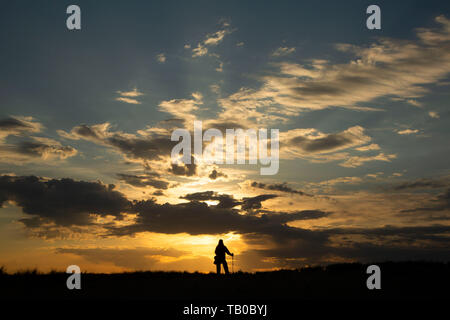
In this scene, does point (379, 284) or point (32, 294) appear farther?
point (379, 284)

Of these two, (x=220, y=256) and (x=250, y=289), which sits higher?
(x=220, y=256)

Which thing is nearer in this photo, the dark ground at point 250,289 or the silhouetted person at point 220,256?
the dark ground at point 250,289

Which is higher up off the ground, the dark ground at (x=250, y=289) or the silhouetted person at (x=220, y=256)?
the silhouetted person at (x=220, y=256)

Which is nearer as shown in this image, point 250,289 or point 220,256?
point 250,289

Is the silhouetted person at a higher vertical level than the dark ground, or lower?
higher

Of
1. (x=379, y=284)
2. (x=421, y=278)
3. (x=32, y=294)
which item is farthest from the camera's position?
(x=421, y=278)

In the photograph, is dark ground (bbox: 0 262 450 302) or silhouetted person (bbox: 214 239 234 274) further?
silhouetted person (bbox: 214 239 234 274)

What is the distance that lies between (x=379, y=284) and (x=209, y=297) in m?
7.67
